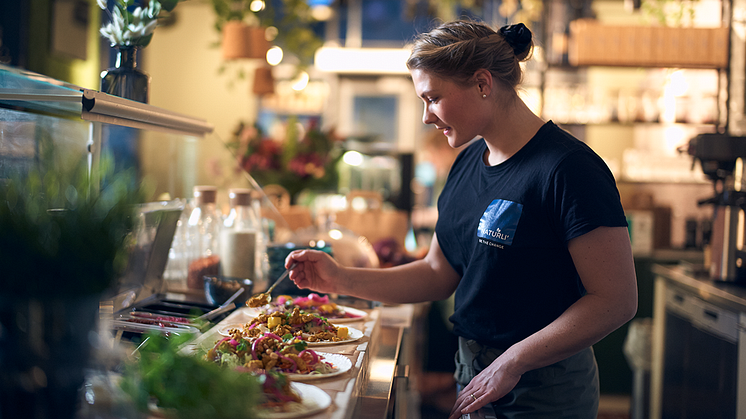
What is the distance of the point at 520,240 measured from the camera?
1.26m

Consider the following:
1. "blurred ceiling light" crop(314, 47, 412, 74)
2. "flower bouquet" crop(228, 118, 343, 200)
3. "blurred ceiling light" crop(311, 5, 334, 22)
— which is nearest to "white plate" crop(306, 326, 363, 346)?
"flower bouquet" crop(228, 118, 343, 200)

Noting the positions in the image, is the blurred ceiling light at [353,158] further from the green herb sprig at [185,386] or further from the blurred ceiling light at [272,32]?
the green herb sprig at [185,386]

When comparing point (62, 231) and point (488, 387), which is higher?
point (62, 231)

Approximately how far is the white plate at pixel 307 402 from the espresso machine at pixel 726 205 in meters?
2.32

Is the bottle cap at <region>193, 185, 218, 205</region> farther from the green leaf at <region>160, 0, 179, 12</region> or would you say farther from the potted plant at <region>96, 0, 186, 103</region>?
the green leaf at <region>160, 0, 179, 12</region>

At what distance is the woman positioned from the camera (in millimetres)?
1163

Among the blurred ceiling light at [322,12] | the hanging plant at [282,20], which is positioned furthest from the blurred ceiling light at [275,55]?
the blurred ceiling light at [322,12]

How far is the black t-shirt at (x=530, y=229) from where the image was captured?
1171 millimetres

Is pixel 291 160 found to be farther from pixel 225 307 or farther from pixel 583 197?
pixel 583 197

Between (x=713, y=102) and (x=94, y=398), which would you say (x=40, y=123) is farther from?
(x=713, y=102)

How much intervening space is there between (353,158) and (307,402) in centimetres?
277

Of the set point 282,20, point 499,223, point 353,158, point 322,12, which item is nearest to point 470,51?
point 499,223

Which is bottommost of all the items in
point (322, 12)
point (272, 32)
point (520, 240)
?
point (520, 240)

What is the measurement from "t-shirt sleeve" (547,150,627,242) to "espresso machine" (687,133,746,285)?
1.74m
